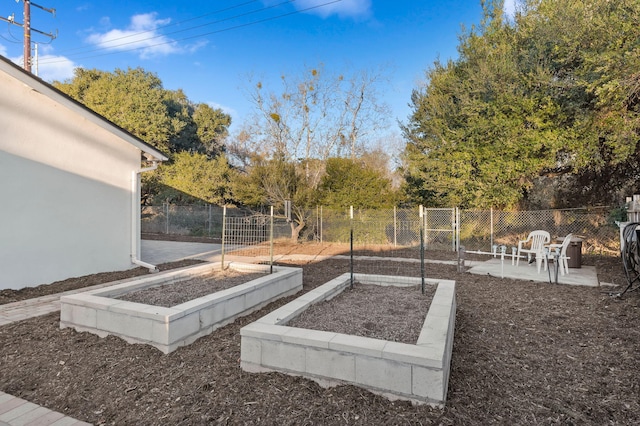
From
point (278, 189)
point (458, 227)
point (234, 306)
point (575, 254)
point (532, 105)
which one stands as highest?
point (532, 105)

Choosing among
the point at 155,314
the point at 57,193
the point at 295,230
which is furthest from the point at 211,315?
the point at 295,230

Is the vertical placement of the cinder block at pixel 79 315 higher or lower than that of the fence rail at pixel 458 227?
lower

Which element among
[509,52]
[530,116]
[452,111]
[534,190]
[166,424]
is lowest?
[166,424]

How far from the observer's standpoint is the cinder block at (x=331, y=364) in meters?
2.34

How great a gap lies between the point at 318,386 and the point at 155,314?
1.79 meters

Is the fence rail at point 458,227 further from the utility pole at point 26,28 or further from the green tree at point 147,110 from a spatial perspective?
the green tree at point 147,110

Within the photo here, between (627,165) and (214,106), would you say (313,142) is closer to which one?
(214,106)

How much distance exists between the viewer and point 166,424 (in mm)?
2123

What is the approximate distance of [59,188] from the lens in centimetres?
599

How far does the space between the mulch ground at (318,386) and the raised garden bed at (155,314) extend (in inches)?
4.3

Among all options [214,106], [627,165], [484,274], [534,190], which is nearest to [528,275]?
[484,274]

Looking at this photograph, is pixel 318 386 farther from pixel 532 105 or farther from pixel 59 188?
pixel 532 105

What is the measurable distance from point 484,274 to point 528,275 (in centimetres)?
78

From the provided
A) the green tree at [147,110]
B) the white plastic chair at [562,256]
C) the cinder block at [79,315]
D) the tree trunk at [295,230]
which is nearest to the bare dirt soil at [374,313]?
the cinder block at [79,315]
